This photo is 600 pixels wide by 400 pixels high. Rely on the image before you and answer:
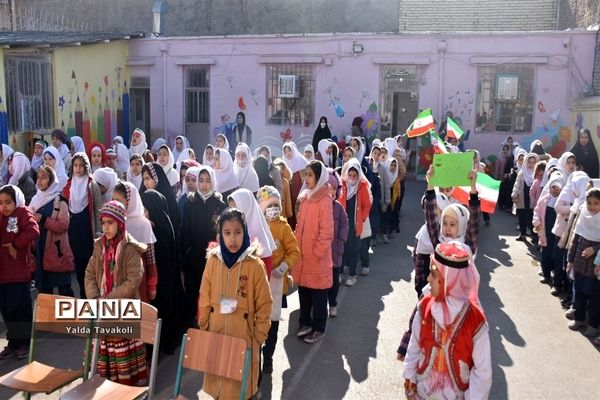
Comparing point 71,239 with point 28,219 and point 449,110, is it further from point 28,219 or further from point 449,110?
point 449,110

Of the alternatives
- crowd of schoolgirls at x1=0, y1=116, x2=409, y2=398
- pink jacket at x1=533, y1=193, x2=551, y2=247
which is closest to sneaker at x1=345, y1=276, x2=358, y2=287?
crowd of schoolgirls at x1=0, y1=116, x2=409, y2=398

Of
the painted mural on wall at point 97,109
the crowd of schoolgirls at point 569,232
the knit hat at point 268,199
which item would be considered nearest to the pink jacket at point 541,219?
the crowd of schoolgirls at point 569,232

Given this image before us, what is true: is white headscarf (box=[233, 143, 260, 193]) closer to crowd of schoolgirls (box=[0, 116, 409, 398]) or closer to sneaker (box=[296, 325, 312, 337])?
crowd of schoolgirls (box=[0, 116, 409, 398])

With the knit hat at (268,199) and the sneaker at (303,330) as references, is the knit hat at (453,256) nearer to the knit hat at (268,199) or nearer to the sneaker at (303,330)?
the knit hat at (268,199)

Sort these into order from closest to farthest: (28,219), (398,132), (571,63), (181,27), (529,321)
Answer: (28,219)
(529,321)
(571,63)
(398,132)
(181,27)

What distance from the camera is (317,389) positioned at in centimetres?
492

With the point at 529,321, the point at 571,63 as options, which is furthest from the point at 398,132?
the point at 529,321

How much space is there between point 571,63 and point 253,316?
46.6 feet

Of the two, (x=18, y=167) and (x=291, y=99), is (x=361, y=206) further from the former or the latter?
(x=291, y=99)

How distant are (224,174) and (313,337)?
9.60ft

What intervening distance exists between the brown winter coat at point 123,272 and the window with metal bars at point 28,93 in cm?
994

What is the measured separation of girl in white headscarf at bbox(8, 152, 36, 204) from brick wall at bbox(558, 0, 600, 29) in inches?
545

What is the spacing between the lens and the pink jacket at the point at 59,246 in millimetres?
6066

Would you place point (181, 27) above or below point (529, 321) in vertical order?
above
